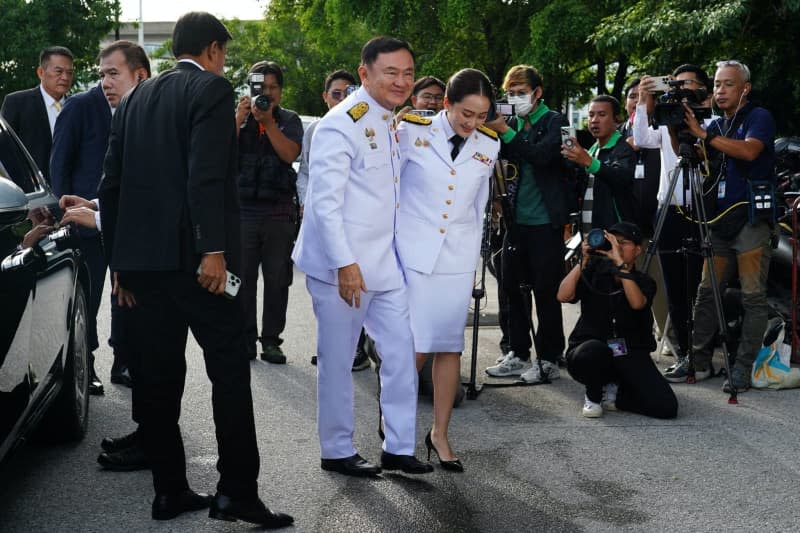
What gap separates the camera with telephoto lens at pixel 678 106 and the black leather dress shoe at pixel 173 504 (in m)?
3.96

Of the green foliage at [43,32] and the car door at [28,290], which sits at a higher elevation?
the green foliage at [43,32]

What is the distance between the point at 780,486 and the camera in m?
5.15

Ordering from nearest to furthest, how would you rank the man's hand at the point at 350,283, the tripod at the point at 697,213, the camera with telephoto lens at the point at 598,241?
the man's hand at the point at 350,283 < the camera with telephoto lens at the point at 598,241 < the tripod at the point at 697,213

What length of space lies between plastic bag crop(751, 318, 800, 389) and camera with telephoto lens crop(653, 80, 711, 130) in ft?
5.03

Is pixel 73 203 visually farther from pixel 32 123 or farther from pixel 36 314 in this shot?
pixel 32 123

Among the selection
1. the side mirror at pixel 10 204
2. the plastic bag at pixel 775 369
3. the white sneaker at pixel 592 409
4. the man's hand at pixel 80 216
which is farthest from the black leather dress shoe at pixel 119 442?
the plastic bag at pixel 775 369

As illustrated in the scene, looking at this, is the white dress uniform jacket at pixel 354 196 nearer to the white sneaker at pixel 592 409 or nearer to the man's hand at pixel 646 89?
the white sneaker at pixel 592 409

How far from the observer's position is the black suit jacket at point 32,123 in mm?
7652

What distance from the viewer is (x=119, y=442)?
17.9ft

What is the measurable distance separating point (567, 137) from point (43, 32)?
27.9 m

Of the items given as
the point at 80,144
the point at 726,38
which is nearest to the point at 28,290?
the point at 80,144

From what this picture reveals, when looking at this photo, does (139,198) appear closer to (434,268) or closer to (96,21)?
(434,268)

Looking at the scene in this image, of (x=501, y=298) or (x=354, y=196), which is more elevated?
(x=354, y=196)

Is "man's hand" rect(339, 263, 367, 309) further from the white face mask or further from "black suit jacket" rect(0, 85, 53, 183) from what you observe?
"black suit jacket" rect(0, 85, 53, 183)
